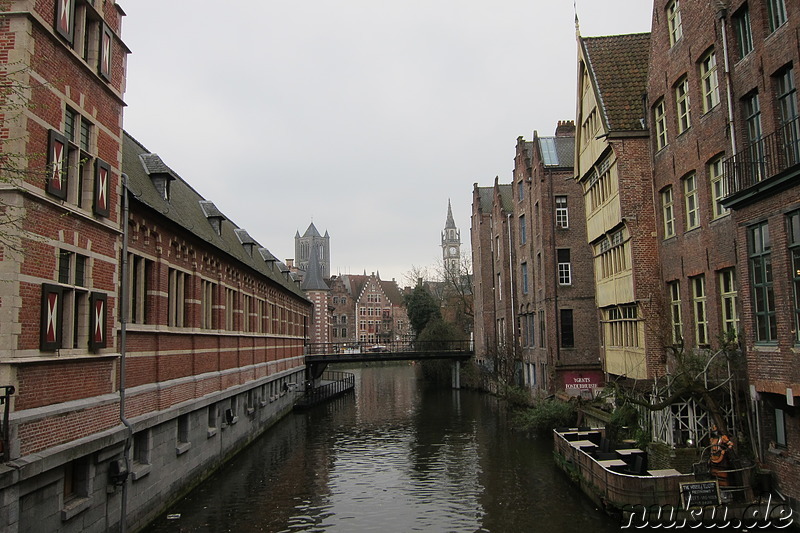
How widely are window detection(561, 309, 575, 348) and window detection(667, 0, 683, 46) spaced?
16578 millimetres

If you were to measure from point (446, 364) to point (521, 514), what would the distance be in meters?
39.9

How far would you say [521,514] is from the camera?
15.4 meters

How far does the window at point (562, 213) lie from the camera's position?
108 ft

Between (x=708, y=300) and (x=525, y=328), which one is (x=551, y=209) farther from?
(x=708, y=300)

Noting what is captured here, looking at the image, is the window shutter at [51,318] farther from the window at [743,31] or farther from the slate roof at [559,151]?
the slate roof at [559,151]

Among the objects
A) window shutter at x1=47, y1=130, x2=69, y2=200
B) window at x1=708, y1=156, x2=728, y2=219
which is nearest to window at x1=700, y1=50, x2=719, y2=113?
window at x1=708, y1=156, x2=728, y2=219

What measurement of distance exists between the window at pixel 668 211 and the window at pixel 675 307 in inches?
56.4

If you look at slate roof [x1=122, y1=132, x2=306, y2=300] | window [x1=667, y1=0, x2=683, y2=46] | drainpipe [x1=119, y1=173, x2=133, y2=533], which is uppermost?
window [x1=667, y1=0, x2=683, y2=46]

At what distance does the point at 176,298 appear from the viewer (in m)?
17.7

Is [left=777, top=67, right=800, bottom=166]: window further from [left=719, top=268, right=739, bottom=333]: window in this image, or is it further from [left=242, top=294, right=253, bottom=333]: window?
[left=242, top=294, right=253, bottom=333]: window

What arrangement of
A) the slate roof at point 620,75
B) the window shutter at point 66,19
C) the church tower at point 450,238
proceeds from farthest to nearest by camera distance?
the church tower at point 450,238 < the slate roof at point 620,75 < the window shutter at point 66,19

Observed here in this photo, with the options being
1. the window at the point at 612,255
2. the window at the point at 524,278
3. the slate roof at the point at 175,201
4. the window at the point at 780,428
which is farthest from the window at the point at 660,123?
the window at the point at 524,278

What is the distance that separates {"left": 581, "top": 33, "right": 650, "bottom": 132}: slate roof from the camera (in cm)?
2025

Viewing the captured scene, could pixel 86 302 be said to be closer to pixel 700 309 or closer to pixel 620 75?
pixel 700 309
